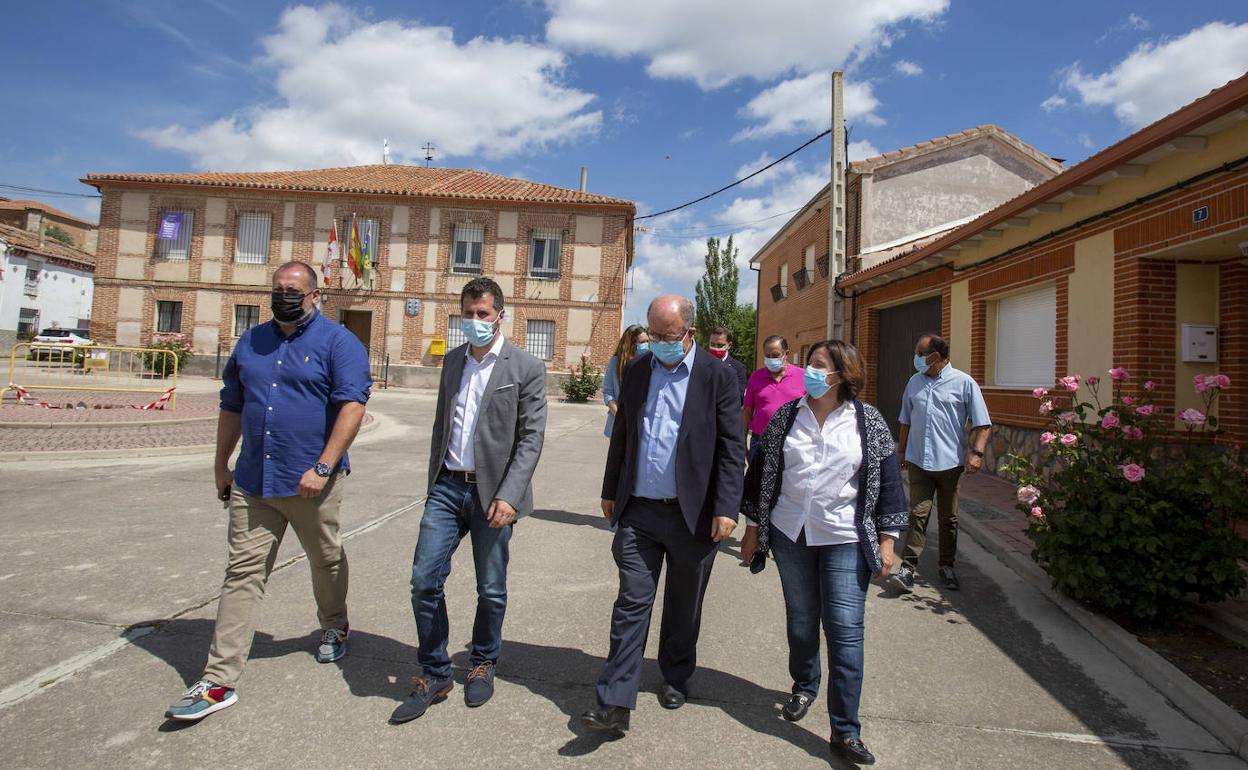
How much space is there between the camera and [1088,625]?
4207mm

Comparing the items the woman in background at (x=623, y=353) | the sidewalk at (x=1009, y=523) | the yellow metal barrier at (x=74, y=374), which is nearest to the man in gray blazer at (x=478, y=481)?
the woman in background at (x=623, y=353)

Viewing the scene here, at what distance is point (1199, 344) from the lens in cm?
684

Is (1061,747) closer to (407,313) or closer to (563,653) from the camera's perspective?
(563,653)

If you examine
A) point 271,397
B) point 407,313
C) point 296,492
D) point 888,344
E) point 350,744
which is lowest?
point 350,744

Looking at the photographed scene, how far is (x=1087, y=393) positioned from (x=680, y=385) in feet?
21.8

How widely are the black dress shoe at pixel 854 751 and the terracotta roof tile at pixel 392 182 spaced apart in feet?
77.9

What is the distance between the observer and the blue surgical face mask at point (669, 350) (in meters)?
3.02

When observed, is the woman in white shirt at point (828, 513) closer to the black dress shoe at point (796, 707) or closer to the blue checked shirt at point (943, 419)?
the black dress shoe at point (796, 707)

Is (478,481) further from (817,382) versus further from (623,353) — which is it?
(623,353)

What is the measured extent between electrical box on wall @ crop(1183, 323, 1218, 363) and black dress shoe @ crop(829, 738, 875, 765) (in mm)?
6319

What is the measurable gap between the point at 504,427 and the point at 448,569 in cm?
63

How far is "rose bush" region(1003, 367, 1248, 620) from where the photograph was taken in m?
3.87

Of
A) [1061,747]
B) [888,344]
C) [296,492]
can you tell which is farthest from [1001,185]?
[296,492]

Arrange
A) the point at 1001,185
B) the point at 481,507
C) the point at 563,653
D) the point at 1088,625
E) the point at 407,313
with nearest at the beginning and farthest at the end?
the point at 481,507, the point at 563,653, the point at 1088,625, the point at 1001,185, the point at 407,313
